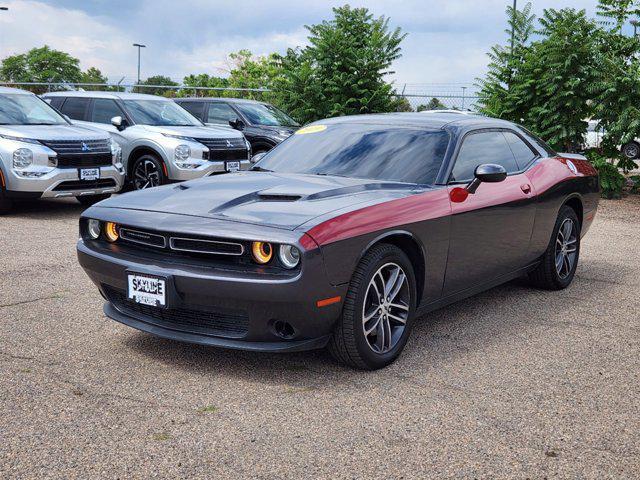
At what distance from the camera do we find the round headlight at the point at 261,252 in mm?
3877

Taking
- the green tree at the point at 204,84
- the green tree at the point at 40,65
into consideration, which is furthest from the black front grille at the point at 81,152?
the green tree at the point at 40,65

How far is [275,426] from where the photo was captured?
3504mm

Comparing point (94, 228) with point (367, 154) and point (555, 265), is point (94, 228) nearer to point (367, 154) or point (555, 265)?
point (367, 154)

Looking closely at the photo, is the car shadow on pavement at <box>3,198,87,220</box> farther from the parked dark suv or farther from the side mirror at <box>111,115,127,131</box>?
the parked dark suv

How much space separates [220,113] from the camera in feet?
51.0

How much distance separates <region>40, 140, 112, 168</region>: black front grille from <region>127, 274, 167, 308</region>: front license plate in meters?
6.37

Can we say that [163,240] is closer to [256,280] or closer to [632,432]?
[256,280]

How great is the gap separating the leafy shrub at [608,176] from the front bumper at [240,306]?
11383mm

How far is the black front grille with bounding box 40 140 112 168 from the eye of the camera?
996 centimetres

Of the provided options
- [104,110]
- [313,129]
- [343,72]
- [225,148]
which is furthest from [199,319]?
[343,72]

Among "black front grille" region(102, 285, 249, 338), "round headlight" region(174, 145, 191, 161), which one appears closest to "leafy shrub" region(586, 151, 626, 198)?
"round headlight" region(174, 145, 191, 161)

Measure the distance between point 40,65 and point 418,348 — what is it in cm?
9344

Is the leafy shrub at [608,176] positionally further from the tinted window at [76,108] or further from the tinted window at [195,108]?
the tinted window at [76,108]

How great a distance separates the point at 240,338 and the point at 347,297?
597mm
